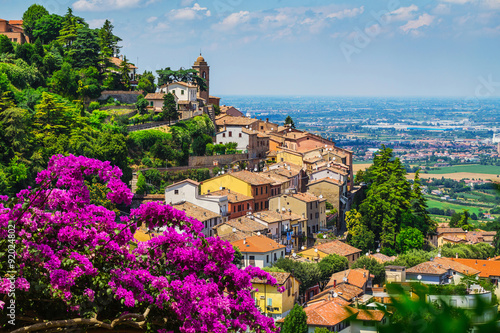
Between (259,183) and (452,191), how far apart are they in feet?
164

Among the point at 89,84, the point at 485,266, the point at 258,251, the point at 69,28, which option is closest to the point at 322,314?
the point at 258,251

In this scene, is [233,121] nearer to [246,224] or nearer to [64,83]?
[64,83]

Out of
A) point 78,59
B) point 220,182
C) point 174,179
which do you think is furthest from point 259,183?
point 78,59

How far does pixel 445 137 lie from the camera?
460 ft

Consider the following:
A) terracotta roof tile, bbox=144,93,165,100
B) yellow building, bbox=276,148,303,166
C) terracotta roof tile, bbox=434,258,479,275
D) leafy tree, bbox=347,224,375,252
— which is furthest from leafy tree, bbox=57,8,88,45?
terracotta roof tile, bbox=434,258,479,275

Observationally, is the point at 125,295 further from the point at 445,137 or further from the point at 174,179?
the point at 445,137

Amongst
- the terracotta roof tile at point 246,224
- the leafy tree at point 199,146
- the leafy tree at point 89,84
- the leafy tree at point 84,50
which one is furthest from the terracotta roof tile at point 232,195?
the leafy tree at point 84,50

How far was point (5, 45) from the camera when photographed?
2130 inches

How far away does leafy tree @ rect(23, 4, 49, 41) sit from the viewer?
60.3 meters

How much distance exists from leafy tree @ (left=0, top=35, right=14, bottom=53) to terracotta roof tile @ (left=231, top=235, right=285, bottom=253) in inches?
1141

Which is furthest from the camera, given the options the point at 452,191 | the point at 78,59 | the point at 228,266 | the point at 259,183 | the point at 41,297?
the point at 452,191

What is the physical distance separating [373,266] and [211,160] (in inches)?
671

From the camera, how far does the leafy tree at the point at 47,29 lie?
59344 mm

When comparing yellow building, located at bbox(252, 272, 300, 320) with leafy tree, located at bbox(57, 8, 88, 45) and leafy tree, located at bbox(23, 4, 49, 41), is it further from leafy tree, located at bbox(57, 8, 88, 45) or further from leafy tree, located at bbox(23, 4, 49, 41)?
leafy tree, located at bbox(23, 4, 49, 41)
